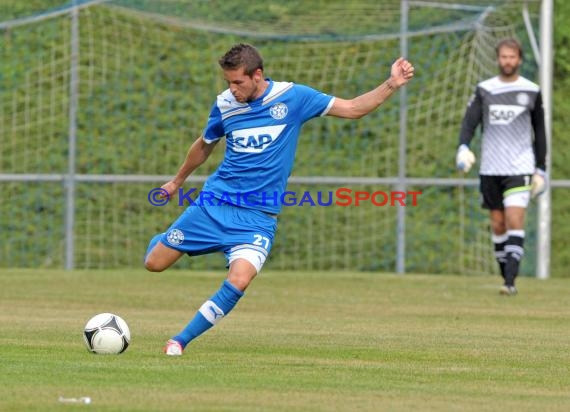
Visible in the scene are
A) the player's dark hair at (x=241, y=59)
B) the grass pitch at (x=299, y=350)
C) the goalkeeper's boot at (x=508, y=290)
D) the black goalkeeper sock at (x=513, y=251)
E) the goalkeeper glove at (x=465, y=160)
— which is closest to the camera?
the grass pitch at (x=299, y=350)

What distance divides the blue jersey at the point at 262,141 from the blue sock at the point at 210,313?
696 mm

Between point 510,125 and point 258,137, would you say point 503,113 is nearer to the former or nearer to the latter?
point 510,125

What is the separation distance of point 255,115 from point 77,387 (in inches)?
109

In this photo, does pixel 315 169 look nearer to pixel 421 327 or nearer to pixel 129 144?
pixel 129 144

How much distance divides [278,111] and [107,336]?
181 centimetres

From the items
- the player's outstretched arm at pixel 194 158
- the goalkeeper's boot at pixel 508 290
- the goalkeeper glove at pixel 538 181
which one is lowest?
the goalkeeper's boot at pixel 508 290

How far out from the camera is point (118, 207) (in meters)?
20.0

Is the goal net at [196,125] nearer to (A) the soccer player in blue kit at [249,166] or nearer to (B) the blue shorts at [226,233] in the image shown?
(A) the soccer player in blue kit at [249,166]

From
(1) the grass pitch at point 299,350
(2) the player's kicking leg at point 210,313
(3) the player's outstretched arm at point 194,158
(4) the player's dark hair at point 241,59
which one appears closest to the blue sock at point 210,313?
(2) the player's kicking leg at point 210,313

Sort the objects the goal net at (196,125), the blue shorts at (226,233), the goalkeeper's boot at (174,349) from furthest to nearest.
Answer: the goal net at (196,125), the blue shorts at (226,233), the goalkeeper's boot at (174,349)

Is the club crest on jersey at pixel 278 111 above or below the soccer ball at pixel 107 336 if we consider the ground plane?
above

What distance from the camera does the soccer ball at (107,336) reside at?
914cm

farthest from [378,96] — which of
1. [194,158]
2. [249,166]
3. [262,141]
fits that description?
[194,158]

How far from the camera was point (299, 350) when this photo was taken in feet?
31.9
